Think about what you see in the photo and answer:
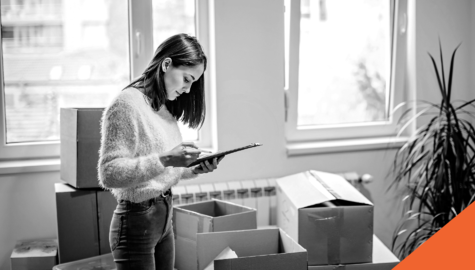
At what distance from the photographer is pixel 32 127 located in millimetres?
2539

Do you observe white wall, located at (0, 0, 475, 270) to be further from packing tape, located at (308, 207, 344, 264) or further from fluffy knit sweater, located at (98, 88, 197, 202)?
fluffy knit sweater, located at (98, 88, 197, 202)

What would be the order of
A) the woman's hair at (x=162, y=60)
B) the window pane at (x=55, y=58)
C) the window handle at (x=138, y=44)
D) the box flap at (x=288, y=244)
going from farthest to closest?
the window handle at (x=138, y=44)
the window pane at (x=55, y=58)
the box flap at (x=288, y=244)
the woman's hair at (x=162, y=60)

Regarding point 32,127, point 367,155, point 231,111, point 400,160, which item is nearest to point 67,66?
point 32,127

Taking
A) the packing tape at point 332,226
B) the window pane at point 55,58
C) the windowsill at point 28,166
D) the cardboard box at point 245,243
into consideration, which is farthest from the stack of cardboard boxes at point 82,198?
the packing tape at point 332,226

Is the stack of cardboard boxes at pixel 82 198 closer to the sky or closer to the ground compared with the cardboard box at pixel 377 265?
closer to the sky

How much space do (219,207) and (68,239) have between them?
70 centimetres

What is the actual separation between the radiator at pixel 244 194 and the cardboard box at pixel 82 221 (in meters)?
0.49

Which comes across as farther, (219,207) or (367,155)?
(367,155)

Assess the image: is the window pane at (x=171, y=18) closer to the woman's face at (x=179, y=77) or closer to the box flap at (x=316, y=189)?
the box flap at (x=316, y=189)

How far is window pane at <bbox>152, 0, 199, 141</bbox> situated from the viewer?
8.69 feet

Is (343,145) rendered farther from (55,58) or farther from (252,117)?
→ (55,58)

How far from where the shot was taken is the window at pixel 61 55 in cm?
247

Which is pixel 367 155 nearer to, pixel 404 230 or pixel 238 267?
pixel 404 230

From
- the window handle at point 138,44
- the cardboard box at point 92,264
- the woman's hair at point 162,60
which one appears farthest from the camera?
the window handle at point 138,44
